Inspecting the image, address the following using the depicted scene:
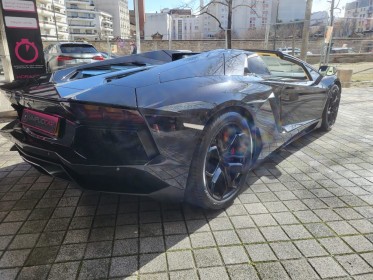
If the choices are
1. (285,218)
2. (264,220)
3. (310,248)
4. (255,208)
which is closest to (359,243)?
(310,248)

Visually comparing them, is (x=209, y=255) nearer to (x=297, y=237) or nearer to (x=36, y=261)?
(x=297, y=237)

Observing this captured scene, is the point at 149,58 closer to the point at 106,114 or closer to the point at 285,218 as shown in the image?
the point at 106,114

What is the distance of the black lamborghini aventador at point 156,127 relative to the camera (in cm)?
188

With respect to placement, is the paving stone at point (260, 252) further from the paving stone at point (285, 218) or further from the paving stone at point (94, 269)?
the paving stone at point (94, 269)

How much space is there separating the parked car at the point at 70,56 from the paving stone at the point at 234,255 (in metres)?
10.00

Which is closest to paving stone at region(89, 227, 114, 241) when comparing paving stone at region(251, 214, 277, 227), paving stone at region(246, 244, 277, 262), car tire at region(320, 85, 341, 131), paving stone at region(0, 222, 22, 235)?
paving stone at region(0, 222, 22, 235)

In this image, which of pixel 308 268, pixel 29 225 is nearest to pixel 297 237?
pixel 308 268

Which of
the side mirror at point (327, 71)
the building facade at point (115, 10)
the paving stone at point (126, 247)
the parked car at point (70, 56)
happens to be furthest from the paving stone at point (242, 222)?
the building facade at point (115, 10)

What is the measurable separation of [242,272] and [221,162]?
2.98 feet

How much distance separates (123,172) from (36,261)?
83 cm

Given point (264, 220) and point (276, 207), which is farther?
point (276, 207)

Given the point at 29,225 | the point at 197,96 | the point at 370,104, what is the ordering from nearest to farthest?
the point at 197,96
the point at 29,225
the point at 370,104

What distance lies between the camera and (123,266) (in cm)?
193

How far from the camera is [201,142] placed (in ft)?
7.20
